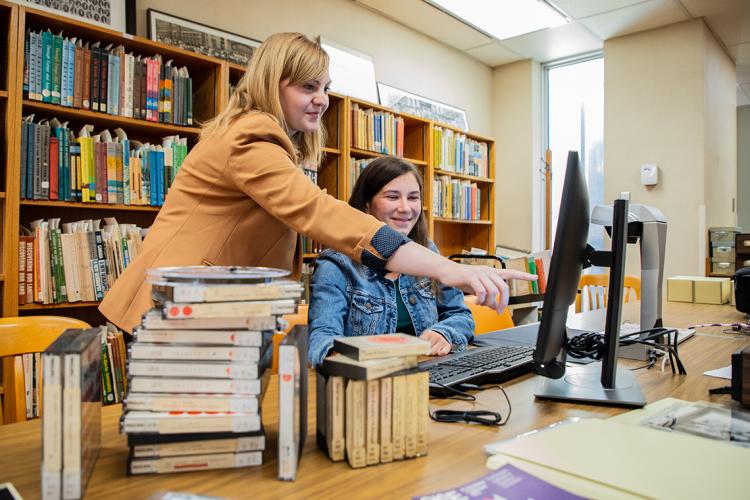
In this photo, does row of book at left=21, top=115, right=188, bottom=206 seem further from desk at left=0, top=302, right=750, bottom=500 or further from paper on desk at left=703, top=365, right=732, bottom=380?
paper on desk at left=703, top=365, right=732, bottom=380

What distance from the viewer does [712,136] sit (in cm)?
417

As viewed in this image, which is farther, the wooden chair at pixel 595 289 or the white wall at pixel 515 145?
the white wall at pixel 515 145

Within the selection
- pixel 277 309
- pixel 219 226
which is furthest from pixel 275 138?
pixel 277 309

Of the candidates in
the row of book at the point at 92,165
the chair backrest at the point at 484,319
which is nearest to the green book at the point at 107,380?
the row of book at the point at 92,165

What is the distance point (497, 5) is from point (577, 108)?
60.5 inches

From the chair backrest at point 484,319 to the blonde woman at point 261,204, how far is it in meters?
0.75

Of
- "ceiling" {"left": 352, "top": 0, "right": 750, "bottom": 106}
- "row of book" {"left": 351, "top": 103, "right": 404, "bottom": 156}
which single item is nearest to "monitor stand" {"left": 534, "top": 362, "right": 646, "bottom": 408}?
"row of book" {"left": 351, "top": 103, "right": 404, "bottom": 156}

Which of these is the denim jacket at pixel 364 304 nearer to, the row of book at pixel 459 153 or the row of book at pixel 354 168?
the row of book at pixel 354 168

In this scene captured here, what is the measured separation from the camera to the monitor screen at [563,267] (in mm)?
855

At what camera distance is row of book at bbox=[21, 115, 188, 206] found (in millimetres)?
2006

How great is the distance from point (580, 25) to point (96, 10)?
3.36m

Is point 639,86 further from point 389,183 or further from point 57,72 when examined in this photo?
point 57,72

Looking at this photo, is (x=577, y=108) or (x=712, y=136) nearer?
(x=712, y=136)

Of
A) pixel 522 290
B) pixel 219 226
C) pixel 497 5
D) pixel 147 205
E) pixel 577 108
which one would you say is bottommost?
pixel 522 290
